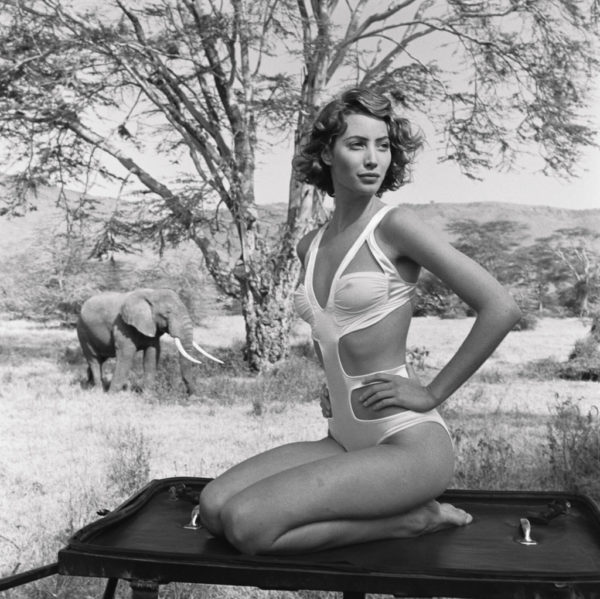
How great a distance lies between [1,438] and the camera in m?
7.11

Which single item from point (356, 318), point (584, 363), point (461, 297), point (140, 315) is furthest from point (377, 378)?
point (584, 363)

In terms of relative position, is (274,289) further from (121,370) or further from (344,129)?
(344,129)

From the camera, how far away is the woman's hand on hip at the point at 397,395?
7.37 feet

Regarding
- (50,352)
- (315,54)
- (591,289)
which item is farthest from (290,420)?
(591,289)

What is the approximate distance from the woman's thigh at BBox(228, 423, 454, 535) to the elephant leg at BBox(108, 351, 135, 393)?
7221mm

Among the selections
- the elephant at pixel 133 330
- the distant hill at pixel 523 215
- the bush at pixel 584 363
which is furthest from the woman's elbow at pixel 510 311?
the distant hill at pixel 523 215

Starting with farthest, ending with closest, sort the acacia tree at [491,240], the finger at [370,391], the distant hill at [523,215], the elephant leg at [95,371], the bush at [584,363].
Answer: the distant hill at [523,215]
the acacia tree at [491,240]
the bush at [584,363]
the elephant leg at [95,371]
the finger at [370,391]

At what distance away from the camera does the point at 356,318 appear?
7.58 ft

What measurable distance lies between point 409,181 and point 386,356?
62 cm

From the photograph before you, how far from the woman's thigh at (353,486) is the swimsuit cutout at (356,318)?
0.07m

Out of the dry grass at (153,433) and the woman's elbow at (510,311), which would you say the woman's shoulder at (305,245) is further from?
the dry grass at (153,433)

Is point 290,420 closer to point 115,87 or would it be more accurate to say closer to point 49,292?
point 115,87

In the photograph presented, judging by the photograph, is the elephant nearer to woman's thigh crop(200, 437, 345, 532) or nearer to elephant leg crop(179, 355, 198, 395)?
elephant leg crop(179, 355, 198, 395)

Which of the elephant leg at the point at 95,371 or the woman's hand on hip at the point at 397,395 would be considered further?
the elephant leg at the point at 95,371
